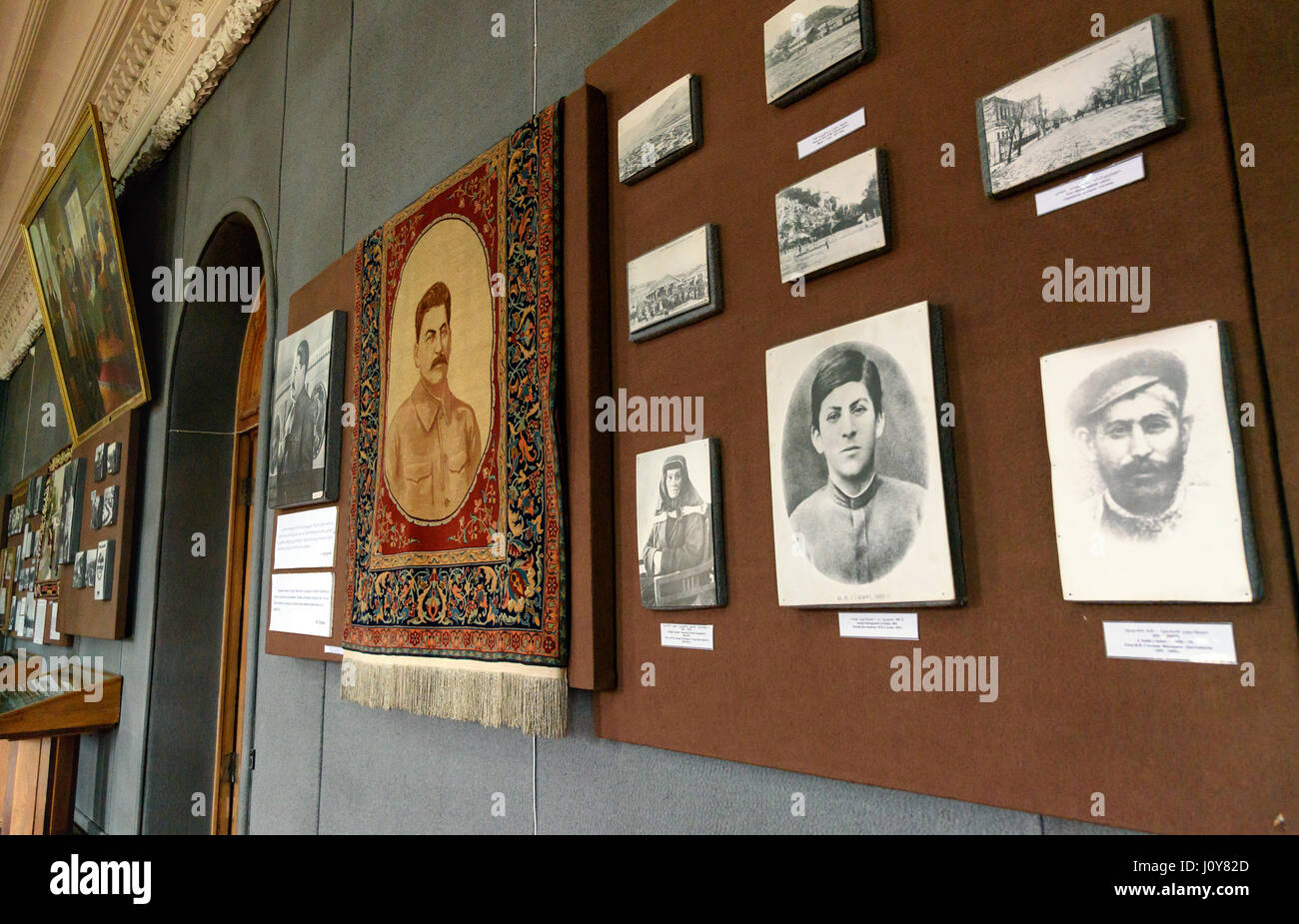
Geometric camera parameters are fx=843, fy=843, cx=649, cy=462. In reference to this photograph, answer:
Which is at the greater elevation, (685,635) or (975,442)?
(975,442)

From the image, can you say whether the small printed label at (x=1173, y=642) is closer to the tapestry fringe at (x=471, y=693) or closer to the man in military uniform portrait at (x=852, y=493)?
the man in military uniform portrait at (x=852, y=493)

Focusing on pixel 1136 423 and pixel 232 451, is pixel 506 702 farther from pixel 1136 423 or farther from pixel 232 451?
pixel 232 451

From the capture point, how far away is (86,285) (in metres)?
7.44

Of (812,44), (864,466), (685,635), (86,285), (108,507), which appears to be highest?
(86,285)

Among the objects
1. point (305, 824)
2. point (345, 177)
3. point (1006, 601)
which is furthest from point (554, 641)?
point (345, 177)

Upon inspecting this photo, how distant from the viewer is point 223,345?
707cm

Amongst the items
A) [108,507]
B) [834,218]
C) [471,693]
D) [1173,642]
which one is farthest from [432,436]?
[108,507]

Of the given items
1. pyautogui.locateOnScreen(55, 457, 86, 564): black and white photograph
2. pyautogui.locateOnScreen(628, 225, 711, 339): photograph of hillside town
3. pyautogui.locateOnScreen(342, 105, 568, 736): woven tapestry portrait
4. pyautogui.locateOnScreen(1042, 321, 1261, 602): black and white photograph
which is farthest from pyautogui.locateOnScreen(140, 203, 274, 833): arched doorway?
pyautogui.locateOnScreen(1042, 321, 1261, 602): black and white photograph

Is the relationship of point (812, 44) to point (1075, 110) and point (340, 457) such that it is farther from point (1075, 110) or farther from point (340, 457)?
point (340, 457)

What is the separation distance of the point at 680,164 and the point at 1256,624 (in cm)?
175

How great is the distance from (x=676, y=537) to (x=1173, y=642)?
3.81 feet

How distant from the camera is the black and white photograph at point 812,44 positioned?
6.27ft

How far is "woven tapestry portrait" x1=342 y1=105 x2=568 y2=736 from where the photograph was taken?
2.55 m

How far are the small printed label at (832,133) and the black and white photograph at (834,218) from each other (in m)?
0.08
